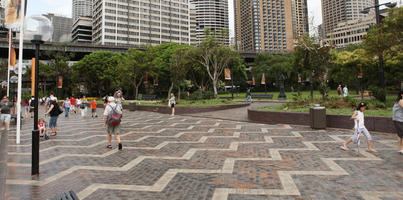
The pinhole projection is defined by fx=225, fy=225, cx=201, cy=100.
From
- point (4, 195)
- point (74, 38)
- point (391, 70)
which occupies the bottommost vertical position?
point (4, 195)

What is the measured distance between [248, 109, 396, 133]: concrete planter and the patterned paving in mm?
883

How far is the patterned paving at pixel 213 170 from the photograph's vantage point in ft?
12.2

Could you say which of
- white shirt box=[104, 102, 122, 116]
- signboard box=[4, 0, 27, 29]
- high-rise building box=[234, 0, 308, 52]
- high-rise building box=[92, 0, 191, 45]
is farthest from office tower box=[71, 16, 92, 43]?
white shirt box=[104, 102, 122, 116]

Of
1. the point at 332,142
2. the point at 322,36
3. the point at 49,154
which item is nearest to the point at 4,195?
the point at 49,154

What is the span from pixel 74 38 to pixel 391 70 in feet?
441

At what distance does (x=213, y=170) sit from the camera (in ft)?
15.7

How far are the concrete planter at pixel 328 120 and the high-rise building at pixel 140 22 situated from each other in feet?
333

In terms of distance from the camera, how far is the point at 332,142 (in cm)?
705

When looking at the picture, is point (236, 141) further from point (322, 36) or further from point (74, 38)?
point (74, 38)

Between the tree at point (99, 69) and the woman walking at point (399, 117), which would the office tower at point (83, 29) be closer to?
the tree at point (99, 69)

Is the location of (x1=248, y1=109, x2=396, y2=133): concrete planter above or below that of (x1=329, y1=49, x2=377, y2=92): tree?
below

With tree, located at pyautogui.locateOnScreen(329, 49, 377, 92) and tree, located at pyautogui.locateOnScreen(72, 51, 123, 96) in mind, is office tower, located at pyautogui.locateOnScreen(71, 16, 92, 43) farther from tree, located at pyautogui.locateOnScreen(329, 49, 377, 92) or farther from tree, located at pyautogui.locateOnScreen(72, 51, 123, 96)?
tree, located at pyautogui.locateOnScreen(329, 49, 377, 92)

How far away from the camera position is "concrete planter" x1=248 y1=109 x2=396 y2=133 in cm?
816

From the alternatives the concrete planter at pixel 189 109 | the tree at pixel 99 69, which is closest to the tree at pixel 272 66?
the tree at pixel 99 69
